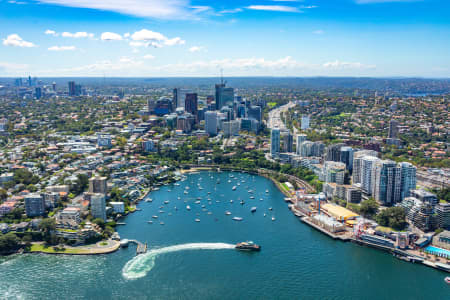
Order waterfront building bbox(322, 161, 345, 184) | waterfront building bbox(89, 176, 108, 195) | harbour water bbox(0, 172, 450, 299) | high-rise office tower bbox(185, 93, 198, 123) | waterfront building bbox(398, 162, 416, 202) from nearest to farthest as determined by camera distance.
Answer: harbour water bbox(0, 172, 450, 299)
waterfront building bbox(398, 162, 416, 202)
waterfront building bbox(89, 176, 108, 195)
waterfront building bbox(322, 161, 345, 184)
high-rise office tower bbox(185, 93, 198, 123)

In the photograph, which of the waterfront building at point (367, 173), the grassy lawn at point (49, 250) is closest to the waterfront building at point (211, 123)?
the waterfront building at point (367, 173)

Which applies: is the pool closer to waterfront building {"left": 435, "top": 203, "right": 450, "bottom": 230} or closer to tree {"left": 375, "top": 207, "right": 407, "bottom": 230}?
tree {"left": 375, "top": 207, "right": 407, "bottom": 230}

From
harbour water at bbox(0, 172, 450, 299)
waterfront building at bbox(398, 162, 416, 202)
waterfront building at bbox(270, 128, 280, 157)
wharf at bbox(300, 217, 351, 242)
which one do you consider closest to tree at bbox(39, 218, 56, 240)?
harbour water at bbox(0, 172, 450, 299)

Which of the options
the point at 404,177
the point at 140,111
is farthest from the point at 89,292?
the point at 140,111

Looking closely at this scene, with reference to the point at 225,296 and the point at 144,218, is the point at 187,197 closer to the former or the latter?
the point at 144,218

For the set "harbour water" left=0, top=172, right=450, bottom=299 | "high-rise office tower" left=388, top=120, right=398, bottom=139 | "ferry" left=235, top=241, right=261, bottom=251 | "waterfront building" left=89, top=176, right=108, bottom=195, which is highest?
"high-rise office tower" left=388, top=120, right=398, bottom=139

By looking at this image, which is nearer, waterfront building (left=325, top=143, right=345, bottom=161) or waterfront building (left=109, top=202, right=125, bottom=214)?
waterfront building (left=109, top=202, right=125, bottom=214)
